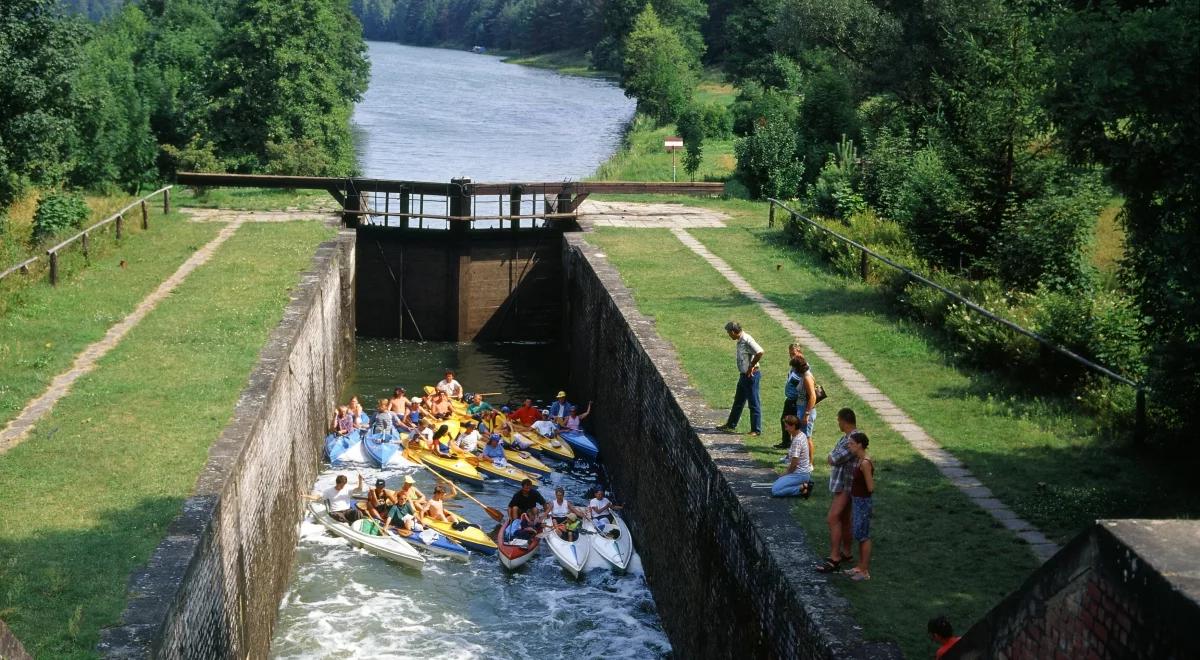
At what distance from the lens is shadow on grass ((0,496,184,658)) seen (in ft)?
31.6

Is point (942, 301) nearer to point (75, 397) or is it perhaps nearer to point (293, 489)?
point (293, 489)

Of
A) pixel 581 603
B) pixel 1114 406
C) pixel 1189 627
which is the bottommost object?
pixel 581 603

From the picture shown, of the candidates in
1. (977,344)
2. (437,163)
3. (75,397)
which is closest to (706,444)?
(977,344)

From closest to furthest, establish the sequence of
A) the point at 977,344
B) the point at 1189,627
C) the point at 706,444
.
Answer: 1. the point at 1189,627
2. the point at 706,444
3. the point at 977,344

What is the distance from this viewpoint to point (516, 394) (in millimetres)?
25531

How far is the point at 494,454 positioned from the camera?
21000 mm

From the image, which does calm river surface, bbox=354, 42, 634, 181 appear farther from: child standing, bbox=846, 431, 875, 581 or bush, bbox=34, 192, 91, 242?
child standing, bbox=846, 431, 875, 581

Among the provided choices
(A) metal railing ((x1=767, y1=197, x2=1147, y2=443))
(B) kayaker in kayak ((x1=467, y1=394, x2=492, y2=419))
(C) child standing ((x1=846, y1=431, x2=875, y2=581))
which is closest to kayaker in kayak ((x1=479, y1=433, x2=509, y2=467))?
(B) kayaker in kayak ((x1=467, y1=394, x2=492, y2=419))

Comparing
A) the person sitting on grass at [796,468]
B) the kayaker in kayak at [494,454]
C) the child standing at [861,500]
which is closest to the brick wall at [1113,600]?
the child standing at [861,500]

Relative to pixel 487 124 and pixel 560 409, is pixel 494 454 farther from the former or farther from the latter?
pixel 487 124

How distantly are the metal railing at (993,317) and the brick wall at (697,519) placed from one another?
3221mm

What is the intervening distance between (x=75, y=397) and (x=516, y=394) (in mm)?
10987

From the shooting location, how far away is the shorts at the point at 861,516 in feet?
33.6

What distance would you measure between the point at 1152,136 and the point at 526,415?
13.7 metres
